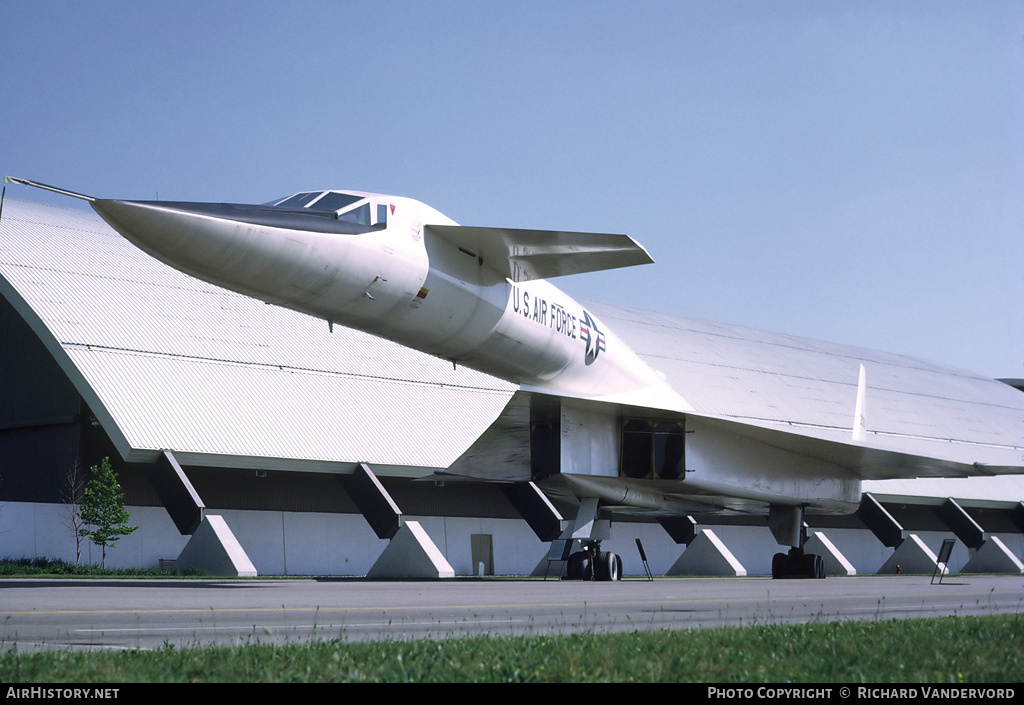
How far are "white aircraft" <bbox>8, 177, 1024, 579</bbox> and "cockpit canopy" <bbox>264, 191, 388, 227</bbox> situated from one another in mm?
31

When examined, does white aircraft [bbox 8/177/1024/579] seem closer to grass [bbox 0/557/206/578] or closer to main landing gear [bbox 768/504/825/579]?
main landing gear [bbox 768/504/825/579]

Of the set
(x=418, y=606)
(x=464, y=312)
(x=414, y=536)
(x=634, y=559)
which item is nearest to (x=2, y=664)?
(x=418, y=606)

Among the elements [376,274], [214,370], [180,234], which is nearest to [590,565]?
[376,274]

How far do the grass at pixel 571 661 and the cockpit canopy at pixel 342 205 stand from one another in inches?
311

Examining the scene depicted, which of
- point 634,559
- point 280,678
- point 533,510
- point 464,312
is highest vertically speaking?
point 464,312

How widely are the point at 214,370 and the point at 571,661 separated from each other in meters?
23.7

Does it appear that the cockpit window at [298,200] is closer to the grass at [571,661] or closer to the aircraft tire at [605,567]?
the grass at [571,661]

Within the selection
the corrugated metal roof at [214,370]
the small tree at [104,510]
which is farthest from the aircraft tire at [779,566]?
the small tree at [104,510]

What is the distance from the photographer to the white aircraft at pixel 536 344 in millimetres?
13023

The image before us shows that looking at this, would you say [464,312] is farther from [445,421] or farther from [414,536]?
[445,421]

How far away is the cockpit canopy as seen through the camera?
1413 centimetres
